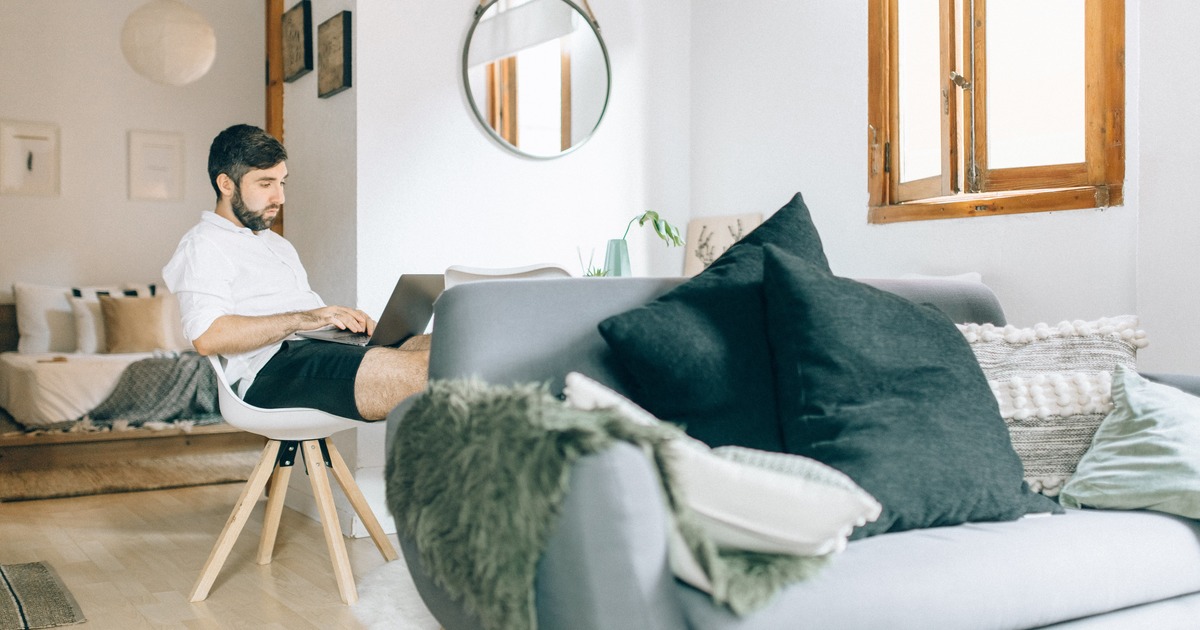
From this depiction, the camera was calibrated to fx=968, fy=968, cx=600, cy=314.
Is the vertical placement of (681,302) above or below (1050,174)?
below

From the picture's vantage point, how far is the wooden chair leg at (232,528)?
2.61m

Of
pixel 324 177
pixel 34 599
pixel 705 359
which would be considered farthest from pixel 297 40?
pixel 705 359

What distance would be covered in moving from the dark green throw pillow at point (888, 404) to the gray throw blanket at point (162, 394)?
3963mm

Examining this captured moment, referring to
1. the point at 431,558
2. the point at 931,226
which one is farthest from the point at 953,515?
the point at 931,226

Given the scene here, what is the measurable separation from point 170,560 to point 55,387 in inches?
80.6

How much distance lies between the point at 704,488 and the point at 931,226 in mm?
2588

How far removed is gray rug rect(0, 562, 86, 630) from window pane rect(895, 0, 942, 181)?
119 inches

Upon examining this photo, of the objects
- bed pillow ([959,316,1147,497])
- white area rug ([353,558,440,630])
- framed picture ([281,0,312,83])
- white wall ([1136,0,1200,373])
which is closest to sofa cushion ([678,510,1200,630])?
bed pillow ([959,316,1147,497])

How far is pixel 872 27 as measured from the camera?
3633mm

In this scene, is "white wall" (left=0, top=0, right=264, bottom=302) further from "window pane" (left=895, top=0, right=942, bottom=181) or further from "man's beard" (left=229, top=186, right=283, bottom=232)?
"window pane" (left=895, top=0, right=942, bottom=181)

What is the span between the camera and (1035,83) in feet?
10.4

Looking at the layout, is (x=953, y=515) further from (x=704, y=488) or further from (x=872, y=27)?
(x=872, y=27)

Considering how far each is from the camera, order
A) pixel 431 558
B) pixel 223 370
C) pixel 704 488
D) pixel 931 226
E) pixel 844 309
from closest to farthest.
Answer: pixel 704 488 → pixel 431 558 → pixel 844 309 → pixel 223 370 → pixel 931 226

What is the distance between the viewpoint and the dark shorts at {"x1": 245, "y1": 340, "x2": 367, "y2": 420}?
99.6 inches
